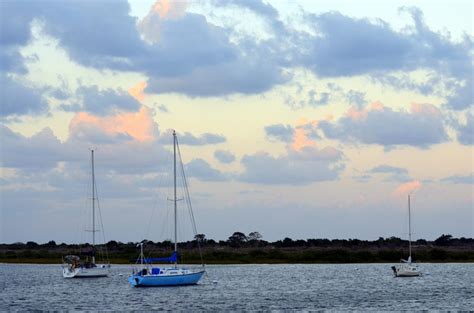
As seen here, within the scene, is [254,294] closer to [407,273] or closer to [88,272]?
[88,272]

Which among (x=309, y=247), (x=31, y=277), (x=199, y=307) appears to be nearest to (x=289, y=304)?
(x=199, y=307)

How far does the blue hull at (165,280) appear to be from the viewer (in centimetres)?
8900

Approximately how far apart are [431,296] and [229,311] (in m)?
22.7

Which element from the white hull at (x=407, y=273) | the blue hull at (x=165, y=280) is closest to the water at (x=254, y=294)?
the blue hull at (x=165, y=280)

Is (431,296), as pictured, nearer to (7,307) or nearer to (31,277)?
(7,307)

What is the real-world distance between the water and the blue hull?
800 mm

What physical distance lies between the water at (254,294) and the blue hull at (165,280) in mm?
800

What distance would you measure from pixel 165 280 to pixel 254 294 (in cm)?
911

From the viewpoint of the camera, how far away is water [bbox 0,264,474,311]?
72.9 metres

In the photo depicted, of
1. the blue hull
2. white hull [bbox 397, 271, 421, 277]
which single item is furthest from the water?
white hull [bbox 397, 271, 421, 277]

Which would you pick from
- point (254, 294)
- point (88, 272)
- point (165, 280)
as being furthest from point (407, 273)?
point (88, 272)

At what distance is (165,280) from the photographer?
8906 cm

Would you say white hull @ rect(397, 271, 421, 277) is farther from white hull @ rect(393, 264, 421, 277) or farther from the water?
the water

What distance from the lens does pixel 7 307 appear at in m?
73.4
